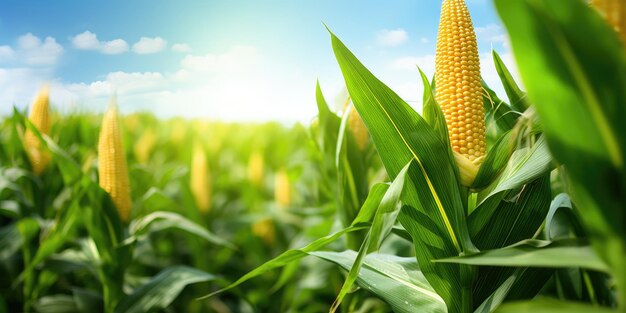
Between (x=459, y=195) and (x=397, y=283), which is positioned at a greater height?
(x=459, y=195)

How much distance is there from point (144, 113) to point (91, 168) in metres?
5.60

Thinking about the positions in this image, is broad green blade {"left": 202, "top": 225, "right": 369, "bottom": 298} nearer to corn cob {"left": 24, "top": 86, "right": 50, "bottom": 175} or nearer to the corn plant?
the corn plant

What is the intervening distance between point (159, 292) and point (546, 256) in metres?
1.45

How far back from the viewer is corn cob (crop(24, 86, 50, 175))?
2.45m

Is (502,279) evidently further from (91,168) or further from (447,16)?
(91,168)

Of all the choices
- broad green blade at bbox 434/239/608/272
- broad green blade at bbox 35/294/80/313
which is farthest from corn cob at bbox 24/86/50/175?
broad green blade at bbox 434/239/608/272

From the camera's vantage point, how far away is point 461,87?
94 centimetres

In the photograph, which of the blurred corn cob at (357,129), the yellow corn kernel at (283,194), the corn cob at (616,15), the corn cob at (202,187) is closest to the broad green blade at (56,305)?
the corn cob at (202,187)

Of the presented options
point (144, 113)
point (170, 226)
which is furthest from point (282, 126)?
point (170, 226)

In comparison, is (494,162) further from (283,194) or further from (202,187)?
(202,187)

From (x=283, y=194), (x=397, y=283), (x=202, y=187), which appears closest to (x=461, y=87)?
(x=397, y=283)

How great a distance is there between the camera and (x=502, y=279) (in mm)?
968

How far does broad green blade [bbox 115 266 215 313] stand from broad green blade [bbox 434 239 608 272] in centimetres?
121

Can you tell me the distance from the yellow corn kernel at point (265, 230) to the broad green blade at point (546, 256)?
230cm
